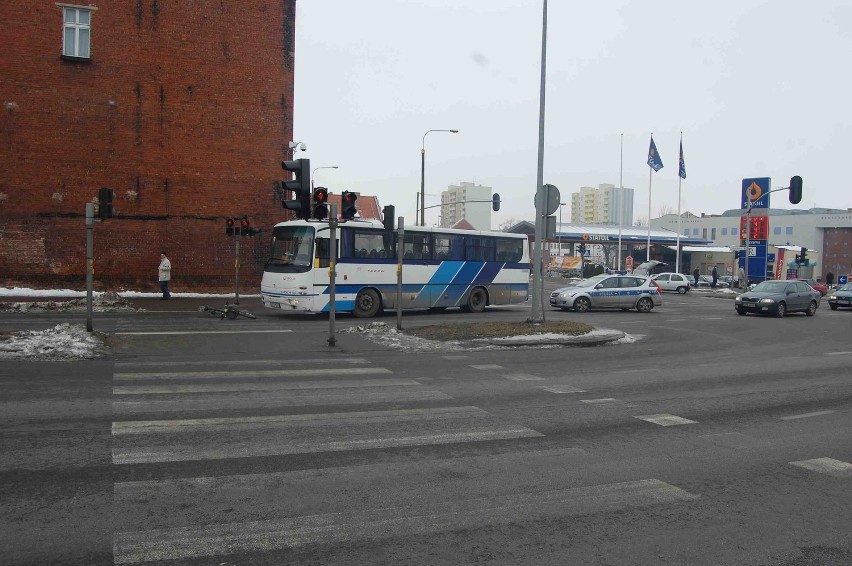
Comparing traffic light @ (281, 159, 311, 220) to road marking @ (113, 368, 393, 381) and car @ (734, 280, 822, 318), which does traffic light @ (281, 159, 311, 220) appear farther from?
car @ (734, 280, 822, 318)

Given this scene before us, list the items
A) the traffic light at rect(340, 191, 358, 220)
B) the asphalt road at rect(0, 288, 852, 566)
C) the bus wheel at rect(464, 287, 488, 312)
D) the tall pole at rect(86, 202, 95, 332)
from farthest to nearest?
the bus wheel at rect(464, 287, 488, 312) → the traffic light at rect(340, 191, 358, 220) → the tall pole at rect(86, 202, 95, 332) → the asphalt road at rect(0, 288, 852, 566)

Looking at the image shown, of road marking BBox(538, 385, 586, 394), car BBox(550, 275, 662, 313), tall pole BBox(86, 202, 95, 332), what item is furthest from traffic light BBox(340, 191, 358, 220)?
car BBox(550, 275, 662, 313)

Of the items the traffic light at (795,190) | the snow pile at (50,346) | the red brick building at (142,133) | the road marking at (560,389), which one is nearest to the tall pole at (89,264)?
the snow pile at (50,346)

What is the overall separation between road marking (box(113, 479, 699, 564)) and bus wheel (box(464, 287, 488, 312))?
2081 centimetres

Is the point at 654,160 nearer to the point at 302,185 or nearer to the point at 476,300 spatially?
the point at 476,300

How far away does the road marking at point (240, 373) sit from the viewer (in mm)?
10281

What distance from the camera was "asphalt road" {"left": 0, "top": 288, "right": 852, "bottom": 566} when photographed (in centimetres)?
442

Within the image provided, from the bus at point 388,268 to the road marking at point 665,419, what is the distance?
11191mm

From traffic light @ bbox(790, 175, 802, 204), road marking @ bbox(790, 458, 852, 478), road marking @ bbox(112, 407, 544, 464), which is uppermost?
traffic light @ bbox(790, 175, 802, 204)

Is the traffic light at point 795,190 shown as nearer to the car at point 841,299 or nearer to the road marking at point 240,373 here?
the car at point 841,299

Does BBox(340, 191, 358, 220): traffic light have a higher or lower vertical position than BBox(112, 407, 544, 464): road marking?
higher

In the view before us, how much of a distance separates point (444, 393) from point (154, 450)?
13.8ft

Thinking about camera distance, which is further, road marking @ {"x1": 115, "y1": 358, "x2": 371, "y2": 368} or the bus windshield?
the bus windshield

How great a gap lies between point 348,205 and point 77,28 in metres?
18.0
